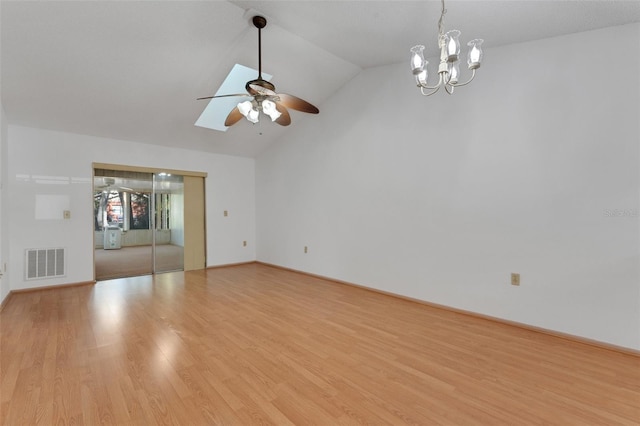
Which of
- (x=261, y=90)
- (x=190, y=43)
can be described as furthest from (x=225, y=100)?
(x=261, y=90)

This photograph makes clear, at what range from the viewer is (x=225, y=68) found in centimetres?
381

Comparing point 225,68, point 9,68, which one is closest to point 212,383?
point 225,68

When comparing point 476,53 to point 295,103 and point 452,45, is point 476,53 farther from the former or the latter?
point 295,103

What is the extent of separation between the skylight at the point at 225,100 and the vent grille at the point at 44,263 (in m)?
2.99

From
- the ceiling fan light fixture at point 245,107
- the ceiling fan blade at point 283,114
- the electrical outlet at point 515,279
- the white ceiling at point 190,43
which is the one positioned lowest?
the electrical outlet at point 515,279

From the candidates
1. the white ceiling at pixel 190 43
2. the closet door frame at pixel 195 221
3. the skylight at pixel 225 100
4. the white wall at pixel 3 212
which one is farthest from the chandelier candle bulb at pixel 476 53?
the closet door frame at pixel 195 221

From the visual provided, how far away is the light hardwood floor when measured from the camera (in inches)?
67.7

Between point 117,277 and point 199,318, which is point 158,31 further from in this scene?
point 117,277

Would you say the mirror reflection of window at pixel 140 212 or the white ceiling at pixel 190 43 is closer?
the white ceiling at pixel 190 43

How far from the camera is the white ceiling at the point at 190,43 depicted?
8.38ft

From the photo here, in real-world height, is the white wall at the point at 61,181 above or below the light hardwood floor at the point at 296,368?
above

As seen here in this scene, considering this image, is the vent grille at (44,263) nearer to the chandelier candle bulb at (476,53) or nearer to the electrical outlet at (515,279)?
the chandelier candle bulb at (476,53)

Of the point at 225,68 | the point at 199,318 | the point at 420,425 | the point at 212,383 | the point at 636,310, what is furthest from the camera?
the point at 225,68

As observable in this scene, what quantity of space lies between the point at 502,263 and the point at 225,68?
4114mm
